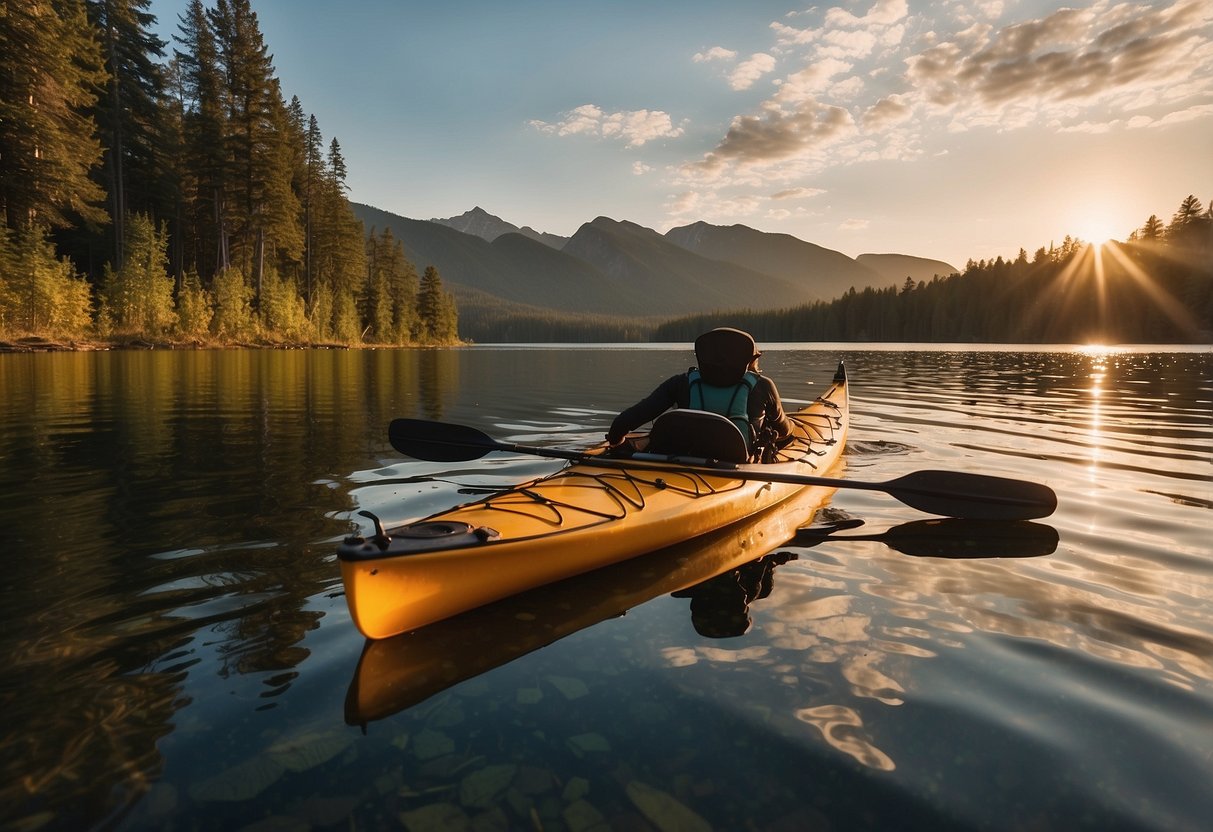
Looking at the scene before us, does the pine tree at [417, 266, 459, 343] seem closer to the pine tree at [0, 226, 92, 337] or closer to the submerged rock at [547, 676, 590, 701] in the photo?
the pine tree at [0, 226, 92, 337]

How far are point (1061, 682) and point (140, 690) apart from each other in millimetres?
5622

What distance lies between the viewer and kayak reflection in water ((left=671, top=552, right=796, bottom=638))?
15.4 feet

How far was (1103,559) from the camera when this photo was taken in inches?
239

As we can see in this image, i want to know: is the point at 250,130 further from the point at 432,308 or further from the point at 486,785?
the point at 486,785

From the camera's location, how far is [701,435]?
267 inches

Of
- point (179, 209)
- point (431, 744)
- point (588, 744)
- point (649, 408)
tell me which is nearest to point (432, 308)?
point (179, 209)

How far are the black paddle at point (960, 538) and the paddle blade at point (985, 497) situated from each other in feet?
1.61

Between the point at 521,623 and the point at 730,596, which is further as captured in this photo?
the point at 730,596

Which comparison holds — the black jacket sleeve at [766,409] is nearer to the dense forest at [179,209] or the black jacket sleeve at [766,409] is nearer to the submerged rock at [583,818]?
the submerged rock at [583,818]

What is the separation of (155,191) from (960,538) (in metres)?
53.1

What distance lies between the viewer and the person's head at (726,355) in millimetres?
7133

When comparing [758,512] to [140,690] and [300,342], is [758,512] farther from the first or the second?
[300,342]

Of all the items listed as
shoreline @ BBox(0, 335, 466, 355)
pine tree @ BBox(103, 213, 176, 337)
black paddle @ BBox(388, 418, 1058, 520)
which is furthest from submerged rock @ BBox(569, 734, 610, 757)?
pine tree @ BBox(103, 213, 176, 337)

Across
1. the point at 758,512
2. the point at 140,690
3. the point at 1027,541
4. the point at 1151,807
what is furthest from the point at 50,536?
the point at 1027,541
